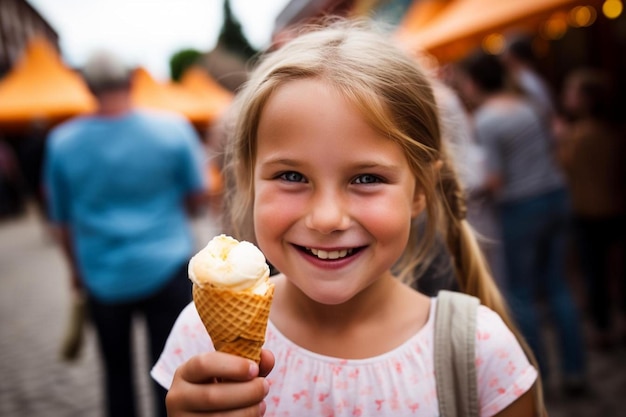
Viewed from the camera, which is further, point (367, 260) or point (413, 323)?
point (413, 323)

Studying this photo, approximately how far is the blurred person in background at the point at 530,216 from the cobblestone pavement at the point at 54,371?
23cm

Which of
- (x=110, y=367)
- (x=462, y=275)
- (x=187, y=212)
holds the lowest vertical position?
(x=110, y=367)

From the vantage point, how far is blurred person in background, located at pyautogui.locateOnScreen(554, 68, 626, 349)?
446 centimetres

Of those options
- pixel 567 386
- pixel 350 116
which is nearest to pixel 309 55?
pixel 350 116

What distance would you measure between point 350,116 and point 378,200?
202 mm

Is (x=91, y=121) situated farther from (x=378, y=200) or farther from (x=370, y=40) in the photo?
(x=378, y=200)

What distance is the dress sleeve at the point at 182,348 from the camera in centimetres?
138

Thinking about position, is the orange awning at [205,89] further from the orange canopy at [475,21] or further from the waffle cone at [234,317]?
the waffle cone at [234,317]

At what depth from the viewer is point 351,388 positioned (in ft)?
4.41

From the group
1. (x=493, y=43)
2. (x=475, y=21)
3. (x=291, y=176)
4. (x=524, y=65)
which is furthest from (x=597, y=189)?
(x=291, y=176)

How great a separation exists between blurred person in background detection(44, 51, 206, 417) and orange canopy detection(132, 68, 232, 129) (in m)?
8.38

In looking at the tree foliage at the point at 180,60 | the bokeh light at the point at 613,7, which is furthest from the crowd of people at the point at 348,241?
the tree foliage at the point at 180,60

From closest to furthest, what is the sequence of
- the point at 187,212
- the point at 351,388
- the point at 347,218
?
the point at 347,218 < the point at 351,388 < the point at 187,212

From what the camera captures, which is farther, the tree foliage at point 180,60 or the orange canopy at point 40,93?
the tree foliage at point 180,60
